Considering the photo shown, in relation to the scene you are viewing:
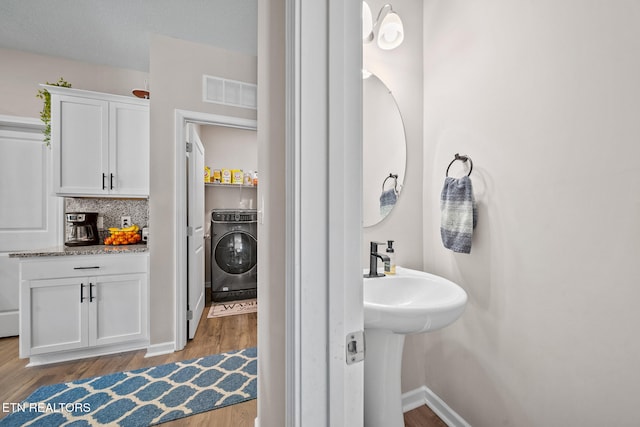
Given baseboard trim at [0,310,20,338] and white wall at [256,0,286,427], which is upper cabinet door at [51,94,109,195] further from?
white wall at [256,0,286,427]

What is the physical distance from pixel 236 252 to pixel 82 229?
5.34ft

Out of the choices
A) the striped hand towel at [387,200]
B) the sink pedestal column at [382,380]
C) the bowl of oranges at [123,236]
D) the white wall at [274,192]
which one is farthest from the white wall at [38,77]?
the sink pedestal column at [382,380]

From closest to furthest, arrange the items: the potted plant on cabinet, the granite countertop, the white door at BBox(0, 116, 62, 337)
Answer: the granite countertop → the potted plant on cabinet → the white door at BBox(0, 116, 62, 337)

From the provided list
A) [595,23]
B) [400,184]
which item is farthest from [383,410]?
[595,23]

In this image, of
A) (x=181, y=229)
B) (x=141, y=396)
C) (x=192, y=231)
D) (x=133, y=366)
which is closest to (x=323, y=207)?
(x=141, y=396)

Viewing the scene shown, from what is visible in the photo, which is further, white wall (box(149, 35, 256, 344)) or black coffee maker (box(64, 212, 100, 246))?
black coffee maker (box(64, 212, 100, 246))

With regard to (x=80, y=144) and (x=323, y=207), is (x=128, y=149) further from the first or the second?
(x=323, y=207)

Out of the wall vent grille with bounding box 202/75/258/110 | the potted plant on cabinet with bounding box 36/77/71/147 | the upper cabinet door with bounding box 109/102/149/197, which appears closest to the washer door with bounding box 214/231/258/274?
the upper cabinet door with bounding box 109/102/149/197

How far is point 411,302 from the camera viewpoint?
4.21ft

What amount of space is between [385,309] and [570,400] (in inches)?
30.8

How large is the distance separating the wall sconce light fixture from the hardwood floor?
2.03 metres

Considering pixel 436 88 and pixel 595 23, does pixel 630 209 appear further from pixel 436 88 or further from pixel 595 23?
pixel 436 88

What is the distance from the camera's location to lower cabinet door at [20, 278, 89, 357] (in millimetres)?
2029

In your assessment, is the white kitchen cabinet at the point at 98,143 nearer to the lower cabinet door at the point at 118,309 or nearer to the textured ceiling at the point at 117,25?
the textured ceiling at the point at 117,25
